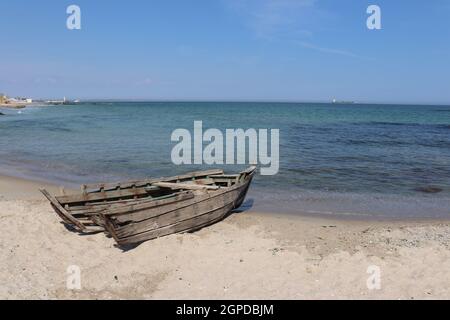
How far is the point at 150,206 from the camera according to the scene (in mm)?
9172

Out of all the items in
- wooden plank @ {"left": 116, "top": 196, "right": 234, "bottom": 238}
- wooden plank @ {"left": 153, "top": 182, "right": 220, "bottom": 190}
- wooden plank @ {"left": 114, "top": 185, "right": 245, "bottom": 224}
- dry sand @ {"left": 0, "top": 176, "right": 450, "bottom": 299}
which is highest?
wooden plank @ {"left": 153, "top": 182, "right": 220, "bottom": 190}

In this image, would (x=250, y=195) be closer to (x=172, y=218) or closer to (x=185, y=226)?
(x=185, y=226)

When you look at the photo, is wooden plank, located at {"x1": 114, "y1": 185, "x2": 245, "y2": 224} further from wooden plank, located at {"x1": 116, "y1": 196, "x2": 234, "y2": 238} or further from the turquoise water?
the turquoise water

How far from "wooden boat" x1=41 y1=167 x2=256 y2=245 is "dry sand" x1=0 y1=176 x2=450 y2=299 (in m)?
0.34

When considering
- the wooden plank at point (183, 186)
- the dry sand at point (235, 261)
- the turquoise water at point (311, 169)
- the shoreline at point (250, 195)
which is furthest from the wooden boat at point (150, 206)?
the turquoise water at point (311, 169)

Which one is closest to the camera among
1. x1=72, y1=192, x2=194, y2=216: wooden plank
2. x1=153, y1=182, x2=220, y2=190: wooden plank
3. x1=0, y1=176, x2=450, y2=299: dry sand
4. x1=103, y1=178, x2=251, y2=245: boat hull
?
x1=0, y1=176, x2=450, y2=299: dry sand

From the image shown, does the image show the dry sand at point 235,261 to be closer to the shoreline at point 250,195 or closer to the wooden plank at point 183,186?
the shoreline at point 250,195

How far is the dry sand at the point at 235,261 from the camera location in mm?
7027

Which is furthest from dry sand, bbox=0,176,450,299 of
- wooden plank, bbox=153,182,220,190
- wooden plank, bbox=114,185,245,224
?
wooden plank, bbox=153,182,220,190

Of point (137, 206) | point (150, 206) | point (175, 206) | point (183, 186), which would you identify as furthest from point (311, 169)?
point (137, 206)

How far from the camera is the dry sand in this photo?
7027 mm

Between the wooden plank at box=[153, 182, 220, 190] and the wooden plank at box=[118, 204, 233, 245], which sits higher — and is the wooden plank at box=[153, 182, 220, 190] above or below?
above
